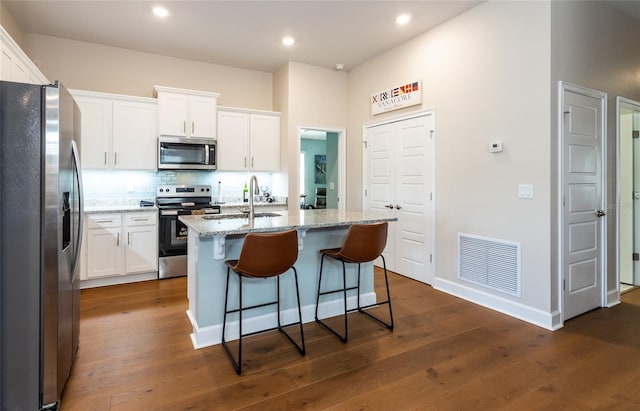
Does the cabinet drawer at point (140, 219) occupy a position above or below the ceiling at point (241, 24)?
below

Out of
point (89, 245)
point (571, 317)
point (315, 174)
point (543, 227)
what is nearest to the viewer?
point (543, 227)

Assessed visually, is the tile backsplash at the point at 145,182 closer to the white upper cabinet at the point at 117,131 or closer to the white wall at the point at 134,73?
the white upper cabinet at the point at 117,131

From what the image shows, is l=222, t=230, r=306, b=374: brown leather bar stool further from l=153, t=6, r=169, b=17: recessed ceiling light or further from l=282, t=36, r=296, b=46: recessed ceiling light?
l=282, t=36, r=296, b=46: recessed ceiling light

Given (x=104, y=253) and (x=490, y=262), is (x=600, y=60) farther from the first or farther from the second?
(x=104, y=253)

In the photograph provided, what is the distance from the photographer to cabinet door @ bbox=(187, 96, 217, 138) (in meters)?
4.68

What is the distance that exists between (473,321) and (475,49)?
2.72 metres

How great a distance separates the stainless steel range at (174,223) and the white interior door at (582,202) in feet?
13.2

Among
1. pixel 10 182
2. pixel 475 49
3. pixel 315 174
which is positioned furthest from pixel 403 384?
pixel 315 174

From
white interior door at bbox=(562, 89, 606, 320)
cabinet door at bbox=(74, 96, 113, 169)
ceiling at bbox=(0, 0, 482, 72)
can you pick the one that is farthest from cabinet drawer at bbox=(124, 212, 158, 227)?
white interior door at bbox=(562, 89, 606, 320)

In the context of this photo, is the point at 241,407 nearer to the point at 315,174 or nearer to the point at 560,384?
the point at 560,384

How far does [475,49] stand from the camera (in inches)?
137

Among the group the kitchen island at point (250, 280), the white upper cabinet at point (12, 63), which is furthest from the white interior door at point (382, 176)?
the white upper cabinet at point (12, 63)

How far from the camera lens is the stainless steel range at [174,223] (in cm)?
438

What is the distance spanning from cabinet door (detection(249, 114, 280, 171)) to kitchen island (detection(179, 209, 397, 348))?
6.79 feet
